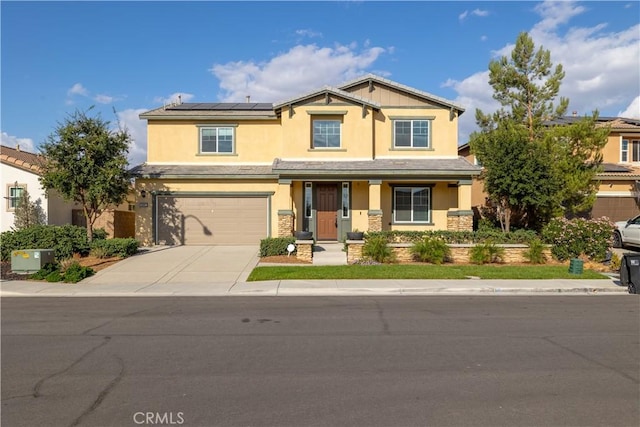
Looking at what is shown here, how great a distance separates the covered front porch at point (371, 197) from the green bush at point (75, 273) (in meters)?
8.08

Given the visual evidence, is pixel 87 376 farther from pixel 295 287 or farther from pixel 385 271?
pixel 385 271

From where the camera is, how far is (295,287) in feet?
43.1

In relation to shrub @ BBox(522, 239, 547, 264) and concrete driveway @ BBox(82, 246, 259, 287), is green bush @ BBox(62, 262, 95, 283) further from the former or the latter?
shrub @ BBox(522, 239, 547, 264)

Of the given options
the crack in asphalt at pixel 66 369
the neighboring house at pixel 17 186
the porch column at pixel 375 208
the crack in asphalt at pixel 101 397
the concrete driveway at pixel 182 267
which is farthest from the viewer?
the neighboring house at pixel 17 186

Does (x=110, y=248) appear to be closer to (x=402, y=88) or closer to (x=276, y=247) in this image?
(x=276, y=247)

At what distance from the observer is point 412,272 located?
595 inches

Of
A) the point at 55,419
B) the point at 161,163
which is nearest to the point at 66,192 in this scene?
the point at 161,163

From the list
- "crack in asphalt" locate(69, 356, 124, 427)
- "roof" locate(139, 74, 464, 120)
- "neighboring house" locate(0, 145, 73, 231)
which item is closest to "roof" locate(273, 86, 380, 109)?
"roof" locate(139, 74, 464, 120)

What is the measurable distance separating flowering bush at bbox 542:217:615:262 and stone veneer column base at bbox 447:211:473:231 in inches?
165

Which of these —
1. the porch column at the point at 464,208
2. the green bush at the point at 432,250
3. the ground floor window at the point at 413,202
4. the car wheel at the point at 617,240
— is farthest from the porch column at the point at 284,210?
the car wheel at the point at 617,240

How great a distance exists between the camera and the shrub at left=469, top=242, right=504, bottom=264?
56.4ft

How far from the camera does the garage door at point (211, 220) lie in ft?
74.5

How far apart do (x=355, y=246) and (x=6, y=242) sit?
12693 mm

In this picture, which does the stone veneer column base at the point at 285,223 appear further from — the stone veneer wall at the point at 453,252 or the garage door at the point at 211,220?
the stone veneer wall at the point at 453,252
